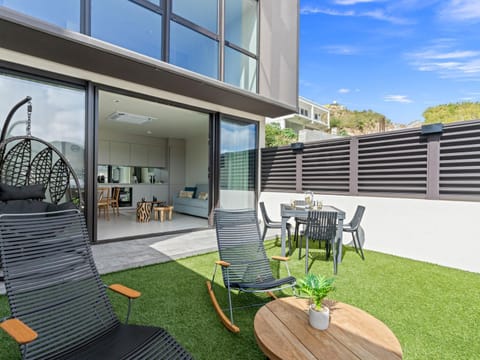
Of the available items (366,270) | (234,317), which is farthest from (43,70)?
(366,270)

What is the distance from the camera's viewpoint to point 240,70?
622cm

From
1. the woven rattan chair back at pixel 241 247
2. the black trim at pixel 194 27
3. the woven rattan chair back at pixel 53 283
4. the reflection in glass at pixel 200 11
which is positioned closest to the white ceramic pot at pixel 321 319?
the woven rattan chair back at pixel 241 247

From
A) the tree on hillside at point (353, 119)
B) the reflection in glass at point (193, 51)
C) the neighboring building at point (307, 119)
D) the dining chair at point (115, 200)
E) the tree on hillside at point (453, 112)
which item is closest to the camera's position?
the reflection in glass at point (193, 51)

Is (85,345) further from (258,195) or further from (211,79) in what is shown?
(258,195)

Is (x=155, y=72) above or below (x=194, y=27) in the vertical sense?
below

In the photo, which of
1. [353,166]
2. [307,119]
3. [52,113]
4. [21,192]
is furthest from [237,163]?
[307,119]

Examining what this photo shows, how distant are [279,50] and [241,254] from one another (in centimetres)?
572

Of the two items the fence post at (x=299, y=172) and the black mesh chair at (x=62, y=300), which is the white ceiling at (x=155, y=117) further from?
the black mesh chair at (x=62, y=300)

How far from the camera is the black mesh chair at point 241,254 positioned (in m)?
2.80

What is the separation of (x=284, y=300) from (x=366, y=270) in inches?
94.3

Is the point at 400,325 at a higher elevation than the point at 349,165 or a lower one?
lower

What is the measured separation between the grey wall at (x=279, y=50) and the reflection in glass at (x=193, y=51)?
140 centimetres

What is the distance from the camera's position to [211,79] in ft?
17.1

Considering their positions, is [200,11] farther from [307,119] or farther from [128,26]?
[307,119]
